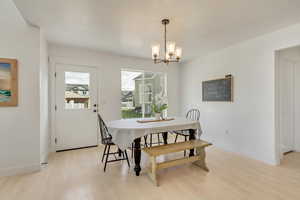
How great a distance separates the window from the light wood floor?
182 centimetres

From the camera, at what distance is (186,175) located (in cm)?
224

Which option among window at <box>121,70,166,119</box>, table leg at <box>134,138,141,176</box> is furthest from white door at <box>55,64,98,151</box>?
table leg at <box>134,138,141,176</box>

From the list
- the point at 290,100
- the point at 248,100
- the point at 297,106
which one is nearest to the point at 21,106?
the point at 248,100

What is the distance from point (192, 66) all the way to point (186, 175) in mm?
3042

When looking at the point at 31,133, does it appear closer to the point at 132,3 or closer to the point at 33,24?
the point at 33,24

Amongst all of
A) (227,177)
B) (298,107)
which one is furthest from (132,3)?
(298,107)

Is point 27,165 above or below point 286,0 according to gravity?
below

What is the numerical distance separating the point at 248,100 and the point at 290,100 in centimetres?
97

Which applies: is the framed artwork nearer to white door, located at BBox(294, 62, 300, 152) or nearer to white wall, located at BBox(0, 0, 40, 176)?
white wall, located at BBox(0, 0, 40, 176)

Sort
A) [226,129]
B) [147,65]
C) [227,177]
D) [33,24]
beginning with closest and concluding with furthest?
[227,177] → [33,24] → [226,129] → [147,65]

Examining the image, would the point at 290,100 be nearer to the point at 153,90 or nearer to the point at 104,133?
the point at 153,90

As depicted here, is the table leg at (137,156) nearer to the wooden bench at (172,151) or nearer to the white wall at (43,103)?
the wooden bench at (172,151)

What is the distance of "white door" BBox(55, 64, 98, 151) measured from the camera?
3.29 metres

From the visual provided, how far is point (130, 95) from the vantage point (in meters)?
4.20
